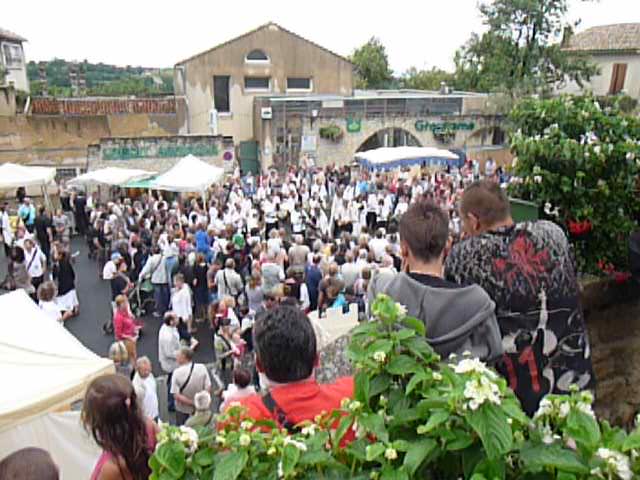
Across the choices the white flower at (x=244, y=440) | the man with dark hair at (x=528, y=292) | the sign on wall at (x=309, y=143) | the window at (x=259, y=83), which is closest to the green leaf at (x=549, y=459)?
the white flower at (x=244, y=440)

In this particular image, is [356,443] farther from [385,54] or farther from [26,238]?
[385,54]

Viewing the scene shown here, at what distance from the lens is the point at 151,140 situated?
20.8m

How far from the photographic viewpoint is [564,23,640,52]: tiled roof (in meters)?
37.4

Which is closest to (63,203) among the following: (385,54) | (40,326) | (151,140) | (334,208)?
(151,140)

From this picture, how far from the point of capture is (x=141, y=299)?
1053 cm

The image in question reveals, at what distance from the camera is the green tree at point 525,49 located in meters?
29.2

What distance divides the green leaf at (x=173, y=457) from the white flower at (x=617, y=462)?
1016 millimetres

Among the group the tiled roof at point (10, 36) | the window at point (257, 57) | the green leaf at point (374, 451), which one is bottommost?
the green leaf at point (374, 451)

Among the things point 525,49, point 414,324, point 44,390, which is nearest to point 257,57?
point 525,49

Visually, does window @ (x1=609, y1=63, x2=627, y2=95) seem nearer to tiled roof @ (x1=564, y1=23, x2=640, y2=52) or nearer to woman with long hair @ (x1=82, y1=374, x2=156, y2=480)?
tiled roof @ (x1=564, y1=23, x2=640, y2=52)

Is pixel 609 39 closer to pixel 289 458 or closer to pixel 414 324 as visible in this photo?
pixel 414 324

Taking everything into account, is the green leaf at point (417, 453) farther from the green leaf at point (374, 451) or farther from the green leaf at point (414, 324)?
the green leaf at point (414, 324)

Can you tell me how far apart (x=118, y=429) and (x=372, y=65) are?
168ft

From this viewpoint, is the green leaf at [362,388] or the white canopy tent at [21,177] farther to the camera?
the white canopy tent at [21,177]
